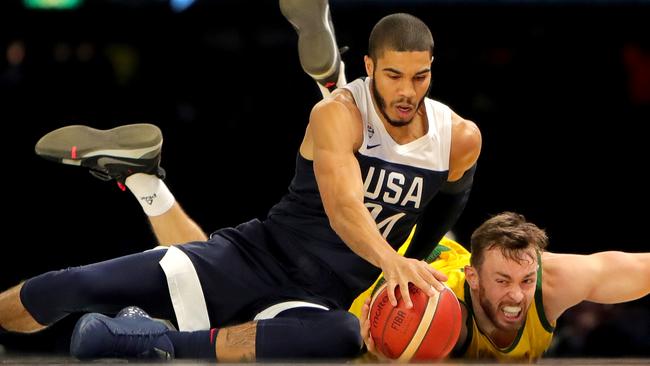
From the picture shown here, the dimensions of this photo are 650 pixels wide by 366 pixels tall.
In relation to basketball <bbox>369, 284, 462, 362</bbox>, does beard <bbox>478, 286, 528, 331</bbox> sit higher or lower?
lower

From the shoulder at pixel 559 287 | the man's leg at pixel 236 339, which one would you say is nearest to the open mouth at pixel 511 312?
the shoulder at pixel 559 287

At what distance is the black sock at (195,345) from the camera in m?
2.93

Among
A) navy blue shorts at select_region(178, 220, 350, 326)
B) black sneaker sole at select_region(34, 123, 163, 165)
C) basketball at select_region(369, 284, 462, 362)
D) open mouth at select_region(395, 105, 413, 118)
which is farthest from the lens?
black sneaker sole at select_region(34, 123, 163, 165)

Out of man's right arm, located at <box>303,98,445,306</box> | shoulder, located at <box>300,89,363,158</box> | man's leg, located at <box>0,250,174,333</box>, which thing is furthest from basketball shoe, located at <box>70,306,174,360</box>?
shoulder, located at <box>300,89,363,158</box>

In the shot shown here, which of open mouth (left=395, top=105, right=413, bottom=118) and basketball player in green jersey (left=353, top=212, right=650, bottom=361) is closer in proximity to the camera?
open mouth (left=395, top=105, right=413, bottom=118)

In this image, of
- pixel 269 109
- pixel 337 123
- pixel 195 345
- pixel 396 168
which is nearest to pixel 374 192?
pixel 396 168

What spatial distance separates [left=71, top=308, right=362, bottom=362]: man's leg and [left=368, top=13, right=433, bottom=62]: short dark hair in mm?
802

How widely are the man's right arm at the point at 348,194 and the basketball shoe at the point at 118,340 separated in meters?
0.62

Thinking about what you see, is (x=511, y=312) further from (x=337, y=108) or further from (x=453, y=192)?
(x=337, y=108)

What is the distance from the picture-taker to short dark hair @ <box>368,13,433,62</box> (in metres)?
2.94

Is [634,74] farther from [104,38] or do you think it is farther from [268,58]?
[104,38]

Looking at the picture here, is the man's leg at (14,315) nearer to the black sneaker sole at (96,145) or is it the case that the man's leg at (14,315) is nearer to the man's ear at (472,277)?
the black sneaker sole at (96,145)

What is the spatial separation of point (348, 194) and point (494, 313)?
0.84 m

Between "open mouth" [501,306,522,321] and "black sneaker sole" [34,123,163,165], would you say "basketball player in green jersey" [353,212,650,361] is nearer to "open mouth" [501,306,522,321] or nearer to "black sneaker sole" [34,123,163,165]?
"open mouth" [501,306,522,321]
